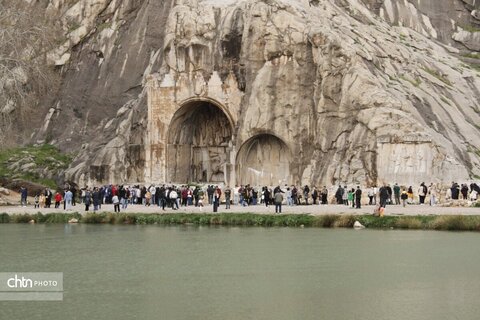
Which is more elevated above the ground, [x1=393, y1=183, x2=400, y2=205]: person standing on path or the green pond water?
[x1=393, y1=183, x2=400, y2=205]: person standing on path

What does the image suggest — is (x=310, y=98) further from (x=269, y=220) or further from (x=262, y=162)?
(x=269, y=220)

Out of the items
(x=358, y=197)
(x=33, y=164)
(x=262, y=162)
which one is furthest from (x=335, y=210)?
(x=33, y=164)

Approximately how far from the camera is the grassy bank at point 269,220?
48.3m

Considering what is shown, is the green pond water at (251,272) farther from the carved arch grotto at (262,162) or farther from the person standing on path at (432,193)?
the carved arch grotto at (262,162)

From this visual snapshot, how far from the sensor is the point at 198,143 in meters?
80.9

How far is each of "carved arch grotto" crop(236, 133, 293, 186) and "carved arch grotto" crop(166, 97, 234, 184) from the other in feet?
4.96

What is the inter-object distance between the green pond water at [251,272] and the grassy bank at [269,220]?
1659 millimetres

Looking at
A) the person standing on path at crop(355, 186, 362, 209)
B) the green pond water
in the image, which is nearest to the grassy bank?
the green pond water

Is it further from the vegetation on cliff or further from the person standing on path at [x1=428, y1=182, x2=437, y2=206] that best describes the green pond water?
the vegetation on cliff

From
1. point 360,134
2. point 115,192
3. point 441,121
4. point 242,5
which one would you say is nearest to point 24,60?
point 115,192

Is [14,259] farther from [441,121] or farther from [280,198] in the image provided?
[441,121]

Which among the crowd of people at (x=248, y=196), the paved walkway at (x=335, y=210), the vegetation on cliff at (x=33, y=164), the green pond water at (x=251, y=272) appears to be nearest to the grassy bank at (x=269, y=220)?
the green pond water at (x=251, y=272)

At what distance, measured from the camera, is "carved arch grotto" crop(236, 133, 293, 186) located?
2972 inches

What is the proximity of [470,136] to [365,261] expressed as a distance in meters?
38.3
